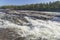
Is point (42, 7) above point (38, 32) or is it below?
above

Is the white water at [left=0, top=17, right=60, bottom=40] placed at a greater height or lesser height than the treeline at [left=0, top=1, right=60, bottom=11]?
lesser

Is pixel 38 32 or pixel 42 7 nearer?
pixel 38 32

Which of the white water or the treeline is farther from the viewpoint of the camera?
the treeline

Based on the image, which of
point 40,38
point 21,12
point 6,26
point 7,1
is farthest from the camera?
point 21,12

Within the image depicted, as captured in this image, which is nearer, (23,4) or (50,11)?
(23,4)

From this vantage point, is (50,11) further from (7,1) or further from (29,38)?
(29,38)

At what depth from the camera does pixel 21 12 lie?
17.3ft

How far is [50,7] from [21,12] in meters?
1.01

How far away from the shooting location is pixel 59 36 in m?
3.14

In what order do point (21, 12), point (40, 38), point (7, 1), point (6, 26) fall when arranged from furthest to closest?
point (21, 12)
point (7, 1)
point (6, 26)
point (40, 38)

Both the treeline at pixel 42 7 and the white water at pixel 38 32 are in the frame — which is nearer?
the white water at pixel 38 32

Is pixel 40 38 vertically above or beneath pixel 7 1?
beneath

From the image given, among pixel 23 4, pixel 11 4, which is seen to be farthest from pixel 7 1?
pixel 23 4

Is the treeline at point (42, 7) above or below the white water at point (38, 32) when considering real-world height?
above
